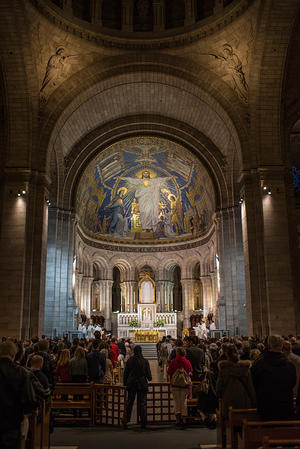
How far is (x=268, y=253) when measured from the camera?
16016mm

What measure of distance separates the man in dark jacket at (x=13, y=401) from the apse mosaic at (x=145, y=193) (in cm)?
2161

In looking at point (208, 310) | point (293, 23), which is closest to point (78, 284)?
point (208, 310)

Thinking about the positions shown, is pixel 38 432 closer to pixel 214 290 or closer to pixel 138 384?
pixel 138 384

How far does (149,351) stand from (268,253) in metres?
14.6

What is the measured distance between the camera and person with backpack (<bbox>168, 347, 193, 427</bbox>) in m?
7.64

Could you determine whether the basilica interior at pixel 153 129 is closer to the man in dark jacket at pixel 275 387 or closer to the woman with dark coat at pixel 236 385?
the woman with dark coat at pixel 236 385

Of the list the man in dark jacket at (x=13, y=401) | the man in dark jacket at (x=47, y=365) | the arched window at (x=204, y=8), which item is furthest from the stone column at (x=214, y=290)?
the man in dark jacket at (x=13, y=401)

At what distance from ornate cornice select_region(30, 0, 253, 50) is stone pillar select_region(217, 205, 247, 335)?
9.72 metres

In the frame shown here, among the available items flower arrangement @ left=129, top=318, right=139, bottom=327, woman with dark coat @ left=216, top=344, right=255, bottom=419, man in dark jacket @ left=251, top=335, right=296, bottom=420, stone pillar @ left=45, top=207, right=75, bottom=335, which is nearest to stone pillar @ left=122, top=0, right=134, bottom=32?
stone pillar @ left=45, top=207, right=75, bottom=335

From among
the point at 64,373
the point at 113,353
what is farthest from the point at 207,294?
the point at 64,373

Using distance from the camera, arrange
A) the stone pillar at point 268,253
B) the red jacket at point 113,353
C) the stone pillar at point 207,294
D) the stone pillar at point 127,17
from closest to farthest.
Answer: the red jacket at point 113,353, the stone pillar at point 268,253, the stone pillar at point 127,17, the stone pillar at point 207,294

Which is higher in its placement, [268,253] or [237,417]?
[268,253]

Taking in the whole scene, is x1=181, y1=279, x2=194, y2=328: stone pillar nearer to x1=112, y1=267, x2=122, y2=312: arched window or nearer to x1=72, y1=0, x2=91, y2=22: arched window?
x1=112, y1=267, x2=122, y2=312: arched window

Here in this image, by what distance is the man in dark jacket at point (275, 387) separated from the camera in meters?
4.57
